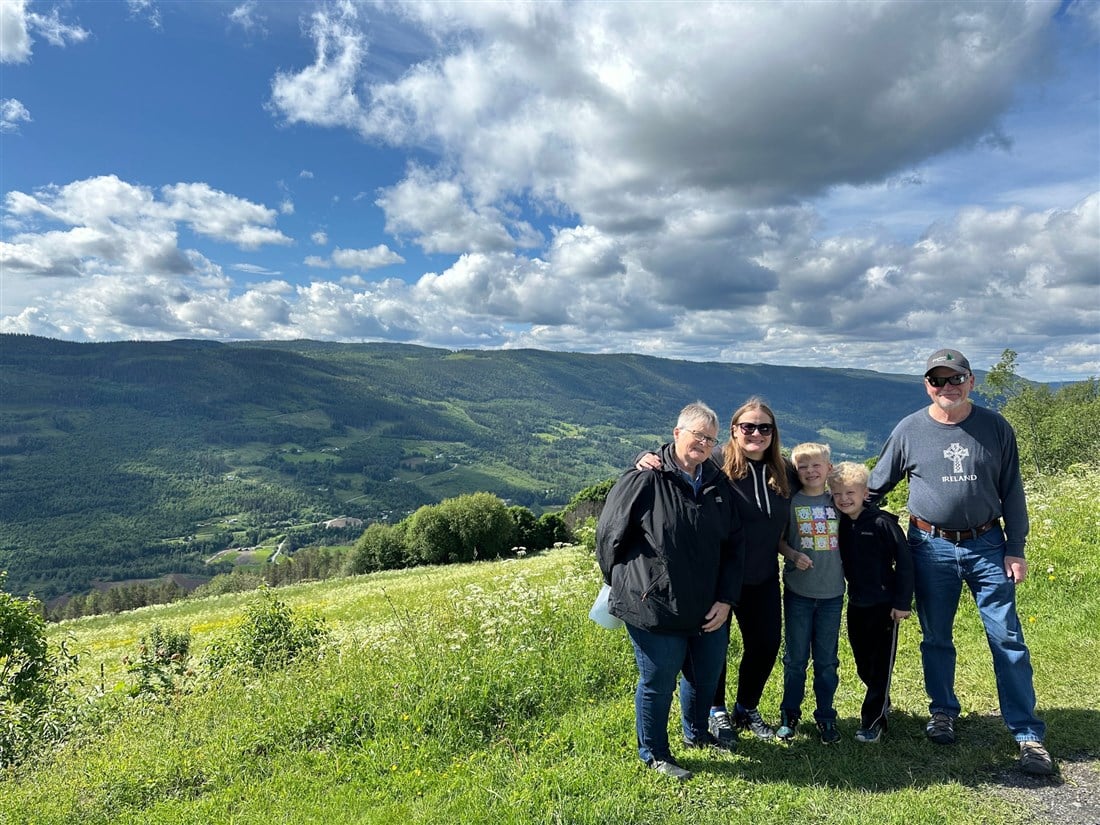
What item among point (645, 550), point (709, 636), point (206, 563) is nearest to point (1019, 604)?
point (709, 636)

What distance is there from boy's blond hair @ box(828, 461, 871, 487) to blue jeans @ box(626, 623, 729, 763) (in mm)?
1671

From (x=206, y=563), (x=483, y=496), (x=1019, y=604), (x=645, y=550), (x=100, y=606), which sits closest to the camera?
(x=645, y=550)

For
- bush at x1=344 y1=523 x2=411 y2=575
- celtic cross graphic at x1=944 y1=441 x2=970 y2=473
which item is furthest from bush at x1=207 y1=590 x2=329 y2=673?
bush at x1=344 y1=523 x2=411 y2=575

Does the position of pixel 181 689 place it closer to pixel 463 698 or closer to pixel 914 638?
pixel 463 698

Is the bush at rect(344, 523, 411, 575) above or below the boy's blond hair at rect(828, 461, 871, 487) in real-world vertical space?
below

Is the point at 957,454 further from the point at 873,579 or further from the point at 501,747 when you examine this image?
the point at 501,747

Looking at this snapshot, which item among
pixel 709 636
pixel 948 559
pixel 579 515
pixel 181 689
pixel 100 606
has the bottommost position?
pixel 100 606

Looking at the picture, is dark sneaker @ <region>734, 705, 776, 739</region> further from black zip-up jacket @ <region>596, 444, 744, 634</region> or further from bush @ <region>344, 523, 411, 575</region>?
bush @ <region>344, 523, 411, 575</region>

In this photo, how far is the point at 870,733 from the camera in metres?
4.98

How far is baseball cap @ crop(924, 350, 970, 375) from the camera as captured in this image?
484cm

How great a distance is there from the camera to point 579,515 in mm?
64250

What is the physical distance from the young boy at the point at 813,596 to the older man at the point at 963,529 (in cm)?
62

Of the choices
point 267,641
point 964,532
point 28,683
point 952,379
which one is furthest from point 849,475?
point 28,683

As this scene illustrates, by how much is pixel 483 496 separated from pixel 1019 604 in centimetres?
5628
